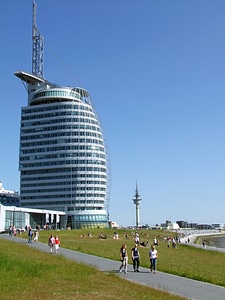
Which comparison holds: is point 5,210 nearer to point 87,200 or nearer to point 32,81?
point 87,200

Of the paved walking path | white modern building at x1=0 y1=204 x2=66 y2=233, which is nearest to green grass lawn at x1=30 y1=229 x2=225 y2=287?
the paved walking path

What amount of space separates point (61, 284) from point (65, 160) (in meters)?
120

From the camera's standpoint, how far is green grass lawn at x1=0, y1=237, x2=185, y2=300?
16297 millimetres

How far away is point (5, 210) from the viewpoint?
97188 mm

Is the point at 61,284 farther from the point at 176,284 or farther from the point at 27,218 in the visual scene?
the point at 27,218

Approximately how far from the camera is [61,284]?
61.8 ft

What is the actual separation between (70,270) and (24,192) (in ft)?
404

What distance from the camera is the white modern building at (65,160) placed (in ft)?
452

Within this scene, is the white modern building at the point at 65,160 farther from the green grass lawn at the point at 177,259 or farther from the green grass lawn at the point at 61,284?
the green grass lawn at the point at 61,284

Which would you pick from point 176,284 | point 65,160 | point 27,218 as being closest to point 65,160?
point 65,160

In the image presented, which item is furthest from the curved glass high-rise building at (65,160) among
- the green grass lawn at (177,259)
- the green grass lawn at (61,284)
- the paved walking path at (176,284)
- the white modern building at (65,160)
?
the green grass lawn at (61,284)

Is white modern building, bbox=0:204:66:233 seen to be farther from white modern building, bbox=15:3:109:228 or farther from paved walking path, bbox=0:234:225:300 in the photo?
paved walking path, bbox=0:234:225:300

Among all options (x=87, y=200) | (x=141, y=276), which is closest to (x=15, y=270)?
(x=141, y=276)

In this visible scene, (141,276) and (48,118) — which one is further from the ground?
(48,118)
